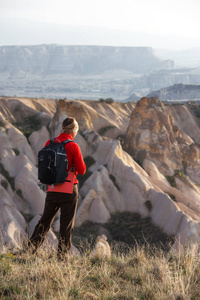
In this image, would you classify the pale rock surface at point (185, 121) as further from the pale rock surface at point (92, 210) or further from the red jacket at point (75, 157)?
the red jacket at point (75, 157)

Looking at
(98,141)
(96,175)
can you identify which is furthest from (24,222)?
(98,141)

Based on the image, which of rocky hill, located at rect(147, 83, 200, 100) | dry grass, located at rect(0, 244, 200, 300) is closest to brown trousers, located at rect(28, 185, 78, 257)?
dry grass, located at rect(0, 244, 200, 300)

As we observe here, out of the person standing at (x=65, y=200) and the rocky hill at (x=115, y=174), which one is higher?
the person standing at (x=65, y=200)

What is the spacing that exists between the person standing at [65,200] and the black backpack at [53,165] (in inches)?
7.1

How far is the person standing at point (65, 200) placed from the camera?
6.30 metres

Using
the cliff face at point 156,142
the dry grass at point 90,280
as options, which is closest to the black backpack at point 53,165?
the dry grass at point 90,280

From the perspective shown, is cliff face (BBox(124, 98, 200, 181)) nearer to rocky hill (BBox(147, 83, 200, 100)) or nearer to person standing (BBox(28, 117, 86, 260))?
person standing (BBox(28, 117, 86, 260))

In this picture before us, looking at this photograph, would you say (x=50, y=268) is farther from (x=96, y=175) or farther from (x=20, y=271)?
(x=96, y=175)

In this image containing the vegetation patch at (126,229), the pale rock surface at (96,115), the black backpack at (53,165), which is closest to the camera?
the black backpack at (53,165)

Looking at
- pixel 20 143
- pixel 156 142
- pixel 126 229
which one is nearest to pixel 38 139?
pixel 20 143

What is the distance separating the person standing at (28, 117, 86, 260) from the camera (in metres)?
6.30

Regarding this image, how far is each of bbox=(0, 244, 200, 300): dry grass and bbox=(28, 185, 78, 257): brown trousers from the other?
Result: 10.3 inches

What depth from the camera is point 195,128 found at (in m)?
61.3

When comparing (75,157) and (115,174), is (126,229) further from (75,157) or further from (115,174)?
(75,157)
